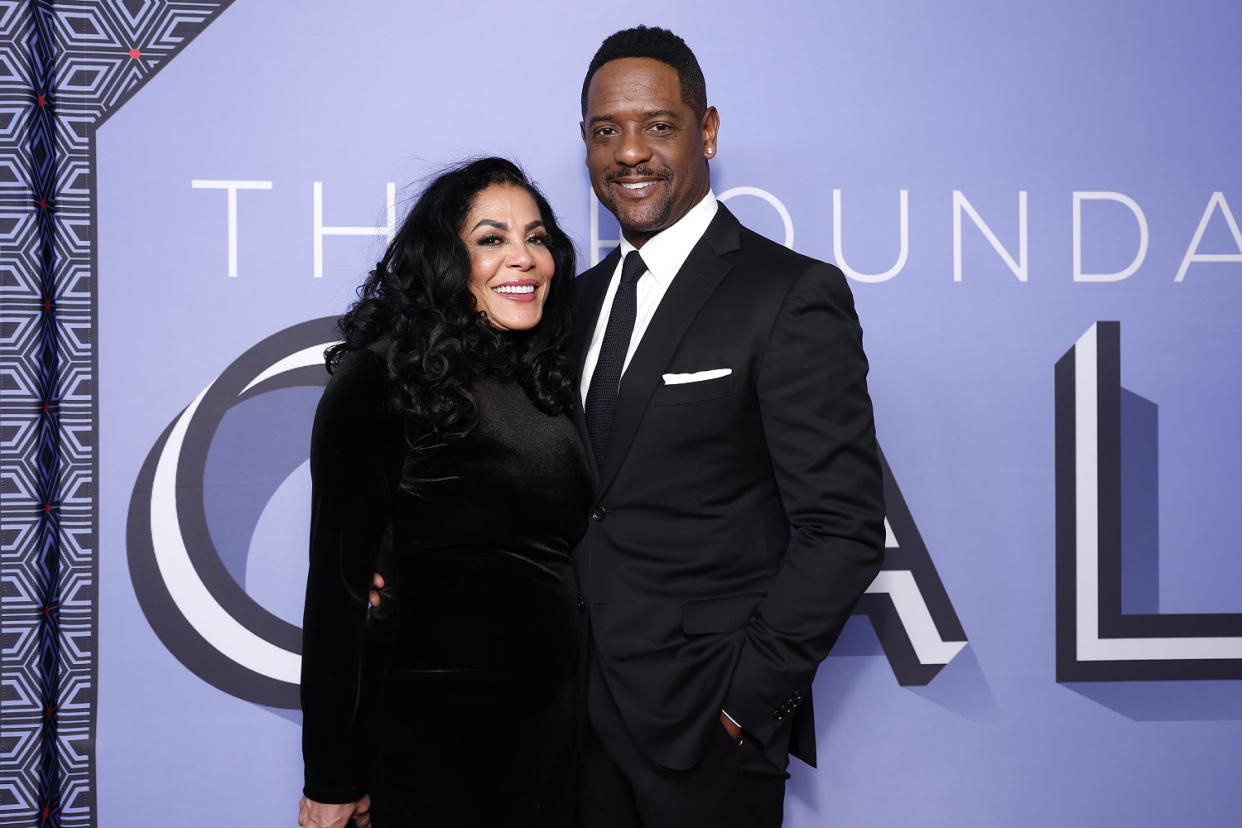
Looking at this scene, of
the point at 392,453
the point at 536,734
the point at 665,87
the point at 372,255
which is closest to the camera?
the point at 392,453

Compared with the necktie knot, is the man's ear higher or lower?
higher

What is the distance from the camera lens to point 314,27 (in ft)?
6.90

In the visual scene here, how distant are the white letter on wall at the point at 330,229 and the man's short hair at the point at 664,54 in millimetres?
709

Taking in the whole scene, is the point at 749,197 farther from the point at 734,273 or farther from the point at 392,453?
the point at 392,453

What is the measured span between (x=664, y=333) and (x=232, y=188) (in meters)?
1.33

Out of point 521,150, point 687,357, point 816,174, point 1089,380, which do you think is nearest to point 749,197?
point 816,174

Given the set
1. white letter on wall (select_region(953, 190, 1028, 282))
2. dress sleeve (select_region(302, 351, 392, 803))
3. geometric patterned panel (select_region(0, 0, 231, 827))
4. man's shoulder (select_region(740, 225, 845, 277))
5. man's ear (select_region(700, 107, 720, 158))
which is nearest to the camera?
dress sleeve (select_region(302, 351, 392, 803))

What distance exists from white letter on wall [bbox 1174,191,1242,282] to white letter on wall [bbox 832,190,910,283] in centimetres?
77

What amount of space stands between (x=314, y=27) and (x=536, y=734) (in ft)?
5.94

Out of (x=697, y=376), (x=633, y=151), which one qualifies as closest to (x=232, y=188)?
(x=633, y=151)

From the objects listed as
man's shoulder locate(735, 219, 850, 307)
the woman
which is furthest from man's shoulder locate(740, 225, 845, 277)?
the woman

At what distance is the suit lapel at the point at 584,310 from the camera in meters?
1.56

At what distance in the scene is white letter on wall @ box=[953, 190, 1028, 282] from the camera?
2166 mm

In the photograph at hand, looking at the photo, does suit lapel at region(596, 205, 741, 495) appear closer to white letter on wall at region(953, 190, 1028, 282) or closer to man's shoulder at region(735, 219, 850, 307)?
man's shoulder at region(735, 219, 850, 307)
